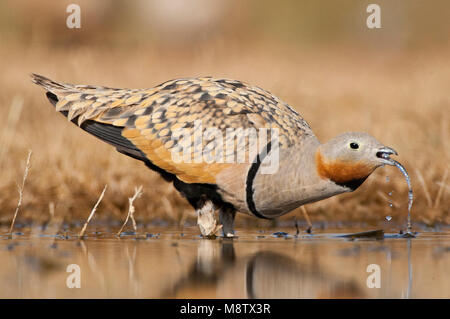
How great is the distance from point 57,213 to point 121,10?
1312 centimetres

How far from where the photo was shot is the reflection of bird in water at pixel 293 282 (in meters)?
5.12

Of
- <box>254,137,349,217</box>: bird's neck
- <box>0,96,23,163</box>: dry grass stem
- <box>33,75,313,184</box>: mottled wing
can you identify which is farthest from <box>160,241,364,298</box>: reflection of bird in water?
<box>0,96,23,163</box>: dry grass stem

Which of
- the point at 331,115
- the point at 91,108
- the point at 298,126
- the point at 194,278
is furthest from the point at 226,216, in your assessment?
the point at 331,115

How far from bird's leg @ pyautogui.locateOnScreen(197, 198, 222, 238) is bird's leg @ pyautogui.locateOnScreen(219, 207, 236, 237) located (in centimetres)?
19

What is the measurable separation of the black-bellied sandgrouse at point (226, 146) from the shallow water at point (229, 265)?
377 millimetres

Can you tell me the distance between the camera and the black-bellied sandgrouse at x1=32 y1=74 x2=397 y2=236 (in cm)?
685

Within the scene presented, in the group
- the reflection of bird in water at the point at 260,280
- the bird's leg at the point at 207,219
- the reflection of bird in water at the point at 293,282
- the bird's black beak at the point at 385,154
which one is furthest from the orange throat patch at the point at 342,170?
the bird's leg at the point at 207,219

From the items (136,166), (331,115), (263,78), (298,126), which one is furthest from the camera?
(263,78)

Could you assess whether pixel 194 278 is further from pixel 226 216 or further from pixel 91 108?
pixel 91 108

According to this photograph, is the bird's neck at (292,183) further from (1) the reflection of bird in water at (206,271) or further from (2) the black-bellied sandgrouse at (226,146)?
(1) the reflection of bird in water at (206,271)

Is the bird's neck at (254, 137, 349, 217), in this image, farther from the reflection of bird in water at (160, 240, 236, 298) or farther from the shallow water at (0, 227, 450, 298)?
the reflection of bird in water at (160, 240, 236, 298)

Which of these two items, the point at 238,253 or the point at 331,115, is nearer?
the point at 238,253

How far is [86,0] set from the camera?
21.6m

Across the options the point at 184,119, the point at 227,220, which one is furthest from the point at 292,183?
the point at 184,119
